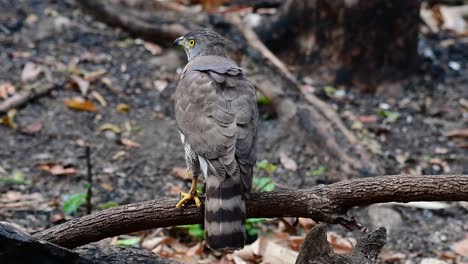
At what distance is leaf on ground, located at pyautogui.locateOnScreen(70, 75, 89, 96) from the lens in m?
7.26

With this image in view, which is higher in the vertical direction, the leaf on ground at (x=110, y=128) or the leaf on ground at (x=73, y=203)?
the leaf on ground at (x=73, y=203)

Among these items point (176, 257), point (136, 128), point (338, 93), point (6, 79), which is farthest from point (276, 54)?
point (176, 257)

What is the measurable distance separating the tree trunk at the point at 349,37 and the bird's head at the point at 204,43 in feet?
8.62

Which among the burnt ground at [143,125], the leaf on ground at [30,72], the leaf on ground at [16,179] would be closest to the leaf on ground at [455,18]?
the burnt ground at [143,125]

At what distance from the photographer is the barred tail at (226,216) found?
138 inches

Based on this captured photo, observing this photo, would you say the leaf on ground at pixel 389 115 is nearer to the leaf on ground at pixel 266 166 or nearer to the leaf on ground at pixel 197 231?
the leaf on ground at pixel 266 166

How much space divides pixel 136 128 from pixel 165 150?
0.43m

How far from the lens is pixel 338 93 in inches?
311

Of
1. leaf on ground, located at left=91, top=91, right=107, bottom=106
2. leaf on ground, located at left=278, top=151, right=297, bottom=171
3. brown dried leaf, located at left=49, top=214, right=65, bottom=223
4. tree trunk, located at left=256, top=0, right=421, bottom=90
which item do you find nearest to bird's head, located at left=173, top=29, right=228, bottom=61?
brown dried leaf, located at left=49, top=214, right=65, bottom=223

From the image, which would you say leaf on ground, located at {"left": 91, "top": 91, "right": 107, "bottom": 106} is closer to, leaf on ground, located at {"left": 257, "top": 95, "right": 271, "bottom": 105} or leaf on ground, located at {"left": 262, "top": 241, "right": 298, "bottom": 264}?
leaf on ground, located at {"left": 257, "top": 95, "right": 271, "bottom": 105}

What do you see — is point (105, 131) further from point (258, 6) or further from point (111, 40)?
point (258, 6)

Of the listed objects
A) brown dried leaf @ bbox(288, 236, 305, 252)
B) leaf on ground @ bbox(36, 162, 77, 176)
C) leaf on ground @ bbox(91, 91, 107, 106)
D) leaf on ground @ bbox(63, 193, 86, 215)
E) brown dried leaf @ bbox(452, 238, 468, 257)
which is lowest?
brown dried leaf @ bbox(452, 238, 468, 257)

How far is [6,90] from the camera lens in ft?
23.2

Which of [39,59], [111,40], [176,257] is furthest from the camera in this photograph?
[111,40]
